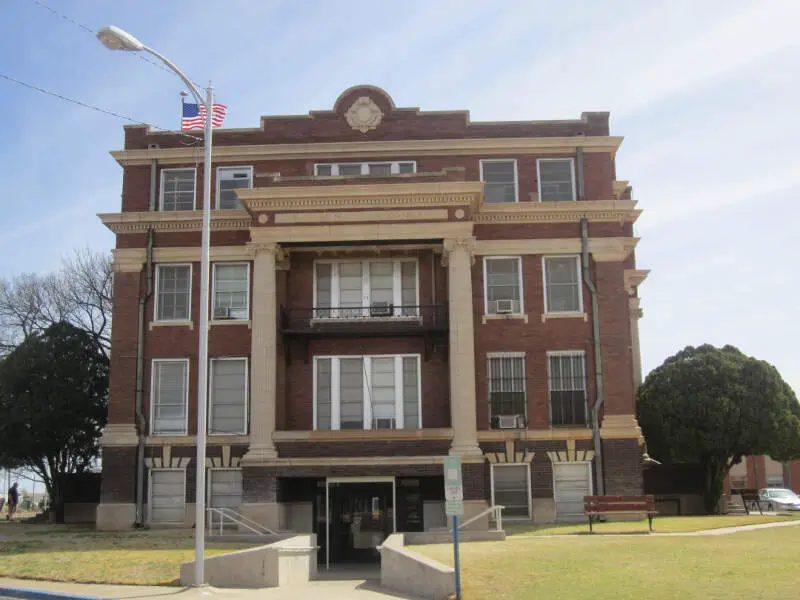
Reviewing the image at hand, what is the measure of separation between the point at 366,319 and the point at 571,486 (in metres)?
9.28

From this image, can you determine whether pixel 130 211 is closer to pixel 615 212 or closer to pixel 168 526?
pixel 168 526

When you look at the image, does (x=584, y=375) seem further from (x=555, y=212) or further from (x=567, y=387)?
(x=555, y=212)

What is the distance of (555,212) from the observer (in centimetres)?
3488

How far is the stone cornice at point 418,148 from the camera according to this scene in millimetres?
36188

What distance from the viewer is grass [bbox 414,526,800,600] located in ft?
53.3

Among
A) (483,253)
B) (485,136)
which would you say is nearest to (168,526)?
(483,253)

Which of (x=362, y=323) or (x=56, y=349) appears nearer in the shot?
(x=362, y=323)

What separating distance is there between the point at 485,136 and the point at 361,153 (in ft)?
15.7

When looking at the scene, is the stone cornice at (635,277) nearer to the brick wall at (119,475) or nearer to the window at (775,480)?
the brick wall at (119,475)

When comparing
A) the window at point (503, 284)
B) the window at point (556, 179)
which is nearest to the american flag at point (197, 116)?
the window at point (503, 284)

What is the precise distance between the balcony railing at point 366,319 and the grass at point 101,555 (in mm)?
8458

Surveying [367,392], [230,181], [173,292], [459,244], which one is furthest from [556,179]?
[173,292]

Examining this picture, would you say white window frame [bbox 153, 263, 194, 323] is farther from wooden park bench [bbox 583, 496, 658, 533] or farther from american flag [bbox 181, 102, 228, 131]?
wooden park bench [bbox 583, 496, 658, 533]

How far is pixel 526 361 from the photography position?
34.3 meters
